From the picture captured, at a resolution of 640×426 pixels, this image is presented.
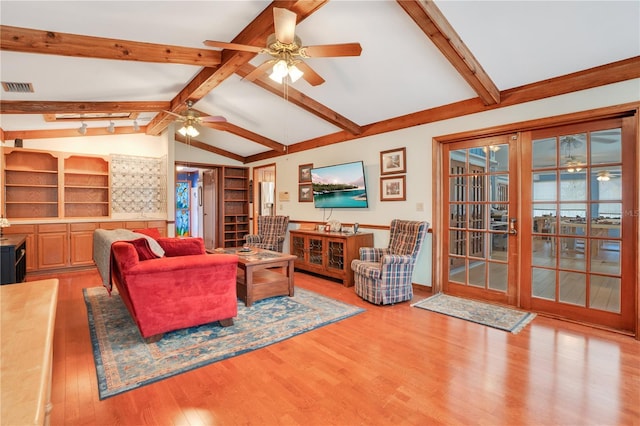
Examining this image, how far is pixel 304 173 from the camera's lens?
6.39 metres

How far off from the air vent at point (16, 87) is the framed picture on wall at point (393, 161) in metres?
4.54

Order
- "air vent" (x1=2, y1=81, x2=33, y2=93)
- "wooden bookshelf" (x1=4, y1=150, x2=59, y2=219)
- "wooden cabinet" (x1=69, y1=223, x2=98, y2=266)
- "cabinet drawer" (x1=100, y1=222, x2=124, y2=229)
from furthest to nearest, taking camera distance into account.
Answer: "cabinet drawer" (x1=100, y1=222, x2=124, y2=229)
"wooden cabinet" (x1=69, y1=223, x2=98, y2=266)
"wooden bookshelf" (x1=4, y1=150, x2=59, y2=219)
"air vent" (x1=2, y1=81, x2=33, y2=93)

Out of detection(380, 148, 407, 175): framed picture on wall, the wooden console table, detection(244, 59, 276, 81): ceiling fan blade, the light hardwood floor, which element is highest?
detection(244, 59, 276, 81): ceiling fan blade

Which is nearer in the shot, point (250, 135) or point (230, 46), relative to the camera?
point (230, 46)

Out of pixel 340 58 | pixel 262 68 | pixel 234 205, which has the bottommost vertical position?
pixel 234 205

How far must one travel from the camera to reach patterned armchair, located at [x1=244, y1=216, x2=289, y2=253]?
6215 millimetres

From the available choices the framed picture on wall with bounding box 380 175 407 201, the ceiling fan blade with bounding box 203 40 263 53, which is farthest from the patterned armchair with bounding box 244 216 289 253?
the ceiling fan blade with bounding box 203 40 263 53

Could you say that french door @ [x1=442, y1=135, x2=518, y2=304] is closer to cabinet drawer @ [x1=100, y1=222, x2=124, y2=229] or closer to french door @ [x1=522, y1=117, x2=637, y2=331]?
french door @ [x1=522, y1=117, x2=637, y2=331]

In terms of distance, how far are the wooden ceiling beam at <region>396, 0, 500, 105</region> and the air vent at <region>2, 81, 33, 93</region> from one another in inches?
164

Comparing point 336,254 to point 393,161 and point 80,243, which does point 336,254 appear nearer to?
point 393,161

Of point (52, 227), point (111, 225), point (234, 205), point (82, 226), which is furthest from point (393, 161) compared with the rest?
point (52, 227)

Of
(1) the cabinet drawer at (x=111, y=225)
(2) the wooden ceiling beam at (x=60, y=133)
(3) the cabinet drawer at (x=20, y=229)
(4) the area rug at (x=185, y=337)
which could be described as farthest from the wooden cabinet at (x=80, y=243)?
(4) the area rug at (x=185, y=337)

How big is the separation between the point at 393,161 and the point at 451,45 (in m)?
2.06

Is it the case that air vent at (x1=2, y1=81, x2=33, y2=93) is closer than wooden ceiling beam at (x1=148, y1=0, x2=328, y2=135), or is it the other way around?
wooden ceiling beam at (x1=148, y1=0, x2=328, y2=135)
